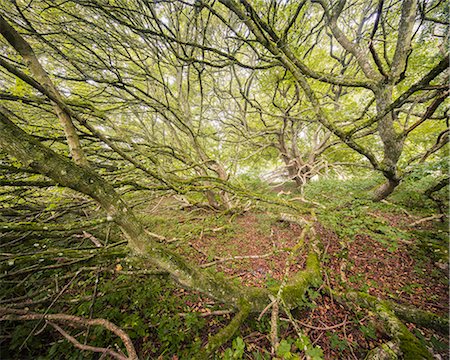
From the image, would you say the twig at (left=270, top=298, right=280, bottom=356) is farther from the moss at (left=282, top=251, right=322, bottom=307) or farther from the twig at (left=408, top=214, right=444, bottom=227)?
the twig at (left=408, top=214, right=444, bottom=227)

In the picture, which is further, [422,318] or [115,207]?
[422,318]

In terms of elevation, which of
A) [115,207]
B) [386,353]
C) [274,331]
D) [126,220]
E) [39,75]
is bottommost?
[386,353]

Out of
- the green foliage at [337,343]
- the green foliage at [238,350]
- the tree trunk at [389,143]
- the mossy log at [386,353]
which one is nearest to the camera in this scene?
the green foliage at [238,350]

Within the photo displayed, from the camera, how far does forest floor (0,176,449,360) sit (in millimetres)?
2064

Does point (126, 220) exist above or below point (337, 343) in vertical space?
above

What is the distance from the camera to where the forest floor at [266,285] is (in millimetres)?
2064

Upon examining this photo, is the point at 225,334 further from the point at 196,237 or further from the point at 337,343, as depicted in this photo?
the point at 196,237

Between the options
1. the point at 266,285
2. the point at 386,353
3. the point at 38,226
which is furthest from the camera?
the point at 266,285

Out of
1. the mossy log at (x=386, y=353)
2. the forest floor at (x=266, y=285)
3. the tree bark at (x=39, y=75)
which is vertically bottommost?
the mossy log at (x=386, y=353)

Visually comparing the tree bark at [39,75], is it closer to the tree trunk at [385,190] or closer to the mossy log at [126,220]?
the mossy log at [126,220]

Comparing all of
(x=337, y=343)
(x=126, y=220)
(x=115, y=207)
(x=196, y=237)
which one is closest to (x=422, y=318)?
(x=337, y=343)

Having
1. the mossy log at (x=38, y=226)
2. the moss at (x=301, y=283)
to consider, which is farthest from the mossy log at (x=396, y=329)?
the mossy log at (x=38, y=226)

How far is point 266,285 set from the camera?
2930mm

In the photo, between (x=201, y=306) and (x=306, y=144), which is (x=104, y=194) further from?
(x=306, y=144)
